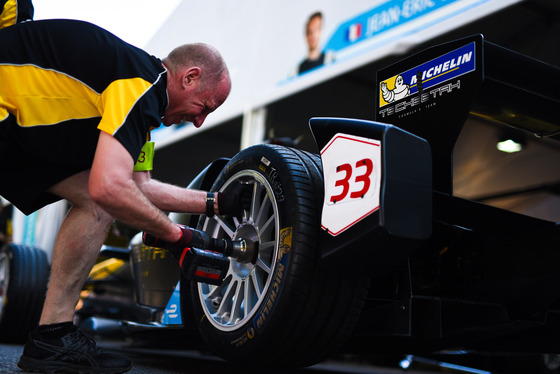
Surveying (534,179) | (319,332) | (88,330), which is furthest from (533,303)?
(534,179)

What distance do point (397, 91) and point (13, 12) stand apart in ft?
4.40

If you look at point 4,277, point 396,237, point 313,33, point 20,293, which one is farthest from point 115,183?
point 313,33

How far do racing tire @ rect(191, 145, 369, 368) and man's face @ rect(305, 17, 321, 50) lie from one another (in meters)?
4.89

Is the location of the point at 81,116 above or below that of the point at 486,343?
above

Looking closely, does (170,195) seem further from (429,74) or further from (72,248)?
(429,74)

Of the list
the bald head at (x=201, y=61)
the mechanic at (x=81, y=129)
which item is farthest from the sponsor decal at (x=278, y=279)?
the bald head at (x=201, y=61)

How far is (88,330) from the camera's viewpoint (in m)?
3.24

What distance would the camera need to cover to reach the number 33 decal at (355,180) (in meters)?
1.40

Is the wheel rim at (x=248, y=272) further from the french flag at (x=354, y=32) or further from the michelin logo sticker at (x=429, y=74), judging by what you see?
the french flag at (x=354, y=32)

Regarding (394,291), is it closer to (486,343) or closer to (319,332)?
(319,332)

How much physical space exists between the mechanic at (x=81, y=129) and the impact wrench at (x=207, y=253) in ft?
0.25

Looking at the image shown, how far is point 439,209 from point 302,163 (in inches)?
16.9

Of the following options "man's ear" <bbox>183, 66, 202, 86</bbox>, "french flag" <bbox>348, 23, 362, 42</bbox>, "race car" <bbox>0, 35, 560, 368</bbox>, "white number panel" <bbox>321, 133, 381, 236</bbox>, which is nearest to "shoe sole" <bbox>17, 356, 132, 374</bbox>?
"race car" <bbox>0, 35, 560, 368</bbox>

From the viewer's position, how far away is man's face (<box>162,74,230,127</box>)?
6.19 ft
